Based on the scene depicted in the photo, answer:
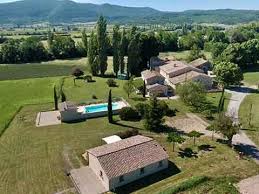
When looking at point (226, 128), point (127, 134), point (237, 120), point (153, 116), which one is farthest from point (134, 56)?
point (226, 128)

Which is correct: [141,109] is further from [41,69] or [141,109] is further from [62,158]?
[41,69]

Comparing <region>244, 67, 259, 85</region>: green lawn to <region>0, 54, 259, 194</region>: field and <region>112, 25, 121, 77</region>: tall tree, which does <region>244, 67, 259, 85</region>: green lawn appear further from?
<region>112, 25, 121, 77</region>: tall tree

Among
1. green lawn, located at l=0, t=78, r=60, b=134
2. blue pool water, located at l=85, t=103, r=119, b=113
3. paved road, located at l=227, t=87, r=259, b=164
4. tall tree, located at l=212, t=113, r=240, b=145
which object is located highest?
tall tree, located at l=212, t=113, r=240, b=145

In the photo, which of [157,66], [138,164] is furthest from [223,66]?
[138,164]

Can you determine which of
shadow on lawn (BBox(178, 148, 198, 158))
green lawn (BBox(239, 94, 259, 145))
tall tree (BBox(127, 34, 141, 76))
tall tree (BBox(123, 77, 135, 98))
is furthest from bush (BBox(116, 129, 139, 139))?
tall tree (BBox(127, 34, 141, 76))

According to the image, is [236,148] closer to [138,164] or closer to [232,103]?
[138,164]

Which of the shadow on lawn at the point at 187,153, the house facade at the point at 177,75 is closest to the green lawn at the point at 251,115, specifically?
the shadow on lawn at the point at 187,153

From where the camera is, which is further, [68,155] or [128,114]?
[128,114]
